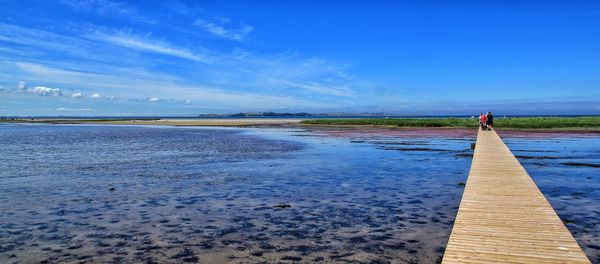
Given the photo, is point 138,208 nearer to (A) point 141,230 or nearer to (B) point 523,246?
(A) point 141,230

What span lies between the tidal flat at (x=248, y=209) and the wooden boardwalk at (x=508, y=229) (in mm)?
819

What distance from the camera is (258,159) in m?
25.2

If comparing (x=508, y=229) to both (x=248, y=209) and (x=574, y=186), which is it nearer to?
(x=248, y=209)

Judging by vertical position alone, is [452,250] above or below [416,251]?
above

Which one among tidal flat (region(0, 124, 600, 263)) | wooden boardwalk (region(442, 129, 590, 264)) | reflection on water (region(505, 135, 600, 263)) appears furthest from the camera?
reflection on water (region(505, 135, 600, 263))

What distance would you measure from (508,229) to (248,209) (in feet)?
22.1

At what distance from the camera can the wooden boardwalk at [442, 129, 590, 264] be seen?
6.98 metres

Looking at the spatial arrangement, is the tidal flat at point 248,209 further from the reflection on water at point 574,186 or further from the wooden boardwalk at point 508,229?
the wooden boardwalk at point 508,229

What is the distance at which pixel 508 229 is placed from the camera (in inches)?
333

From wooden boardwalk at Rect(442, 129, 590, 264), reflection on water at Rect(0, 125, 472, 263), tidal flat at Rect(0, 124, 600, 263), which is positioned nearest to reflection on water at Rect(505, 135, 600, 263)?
tidal flat at Rect(0, 124, 600, 263)

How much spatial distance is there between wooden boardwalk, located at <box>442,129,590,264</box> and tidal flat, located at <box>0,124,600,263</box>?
0.82 meters

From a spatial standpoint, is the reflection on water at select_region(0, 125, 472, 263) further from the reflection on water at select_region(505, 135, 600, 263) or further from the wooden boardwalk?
the reflection on water at select_region(505, 135, 600, 263)

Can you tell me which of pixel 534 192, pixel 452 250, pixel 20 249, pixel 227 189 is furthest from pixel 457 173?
pixel 20 249

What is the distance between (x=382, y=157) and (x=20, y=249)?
19.4 m
